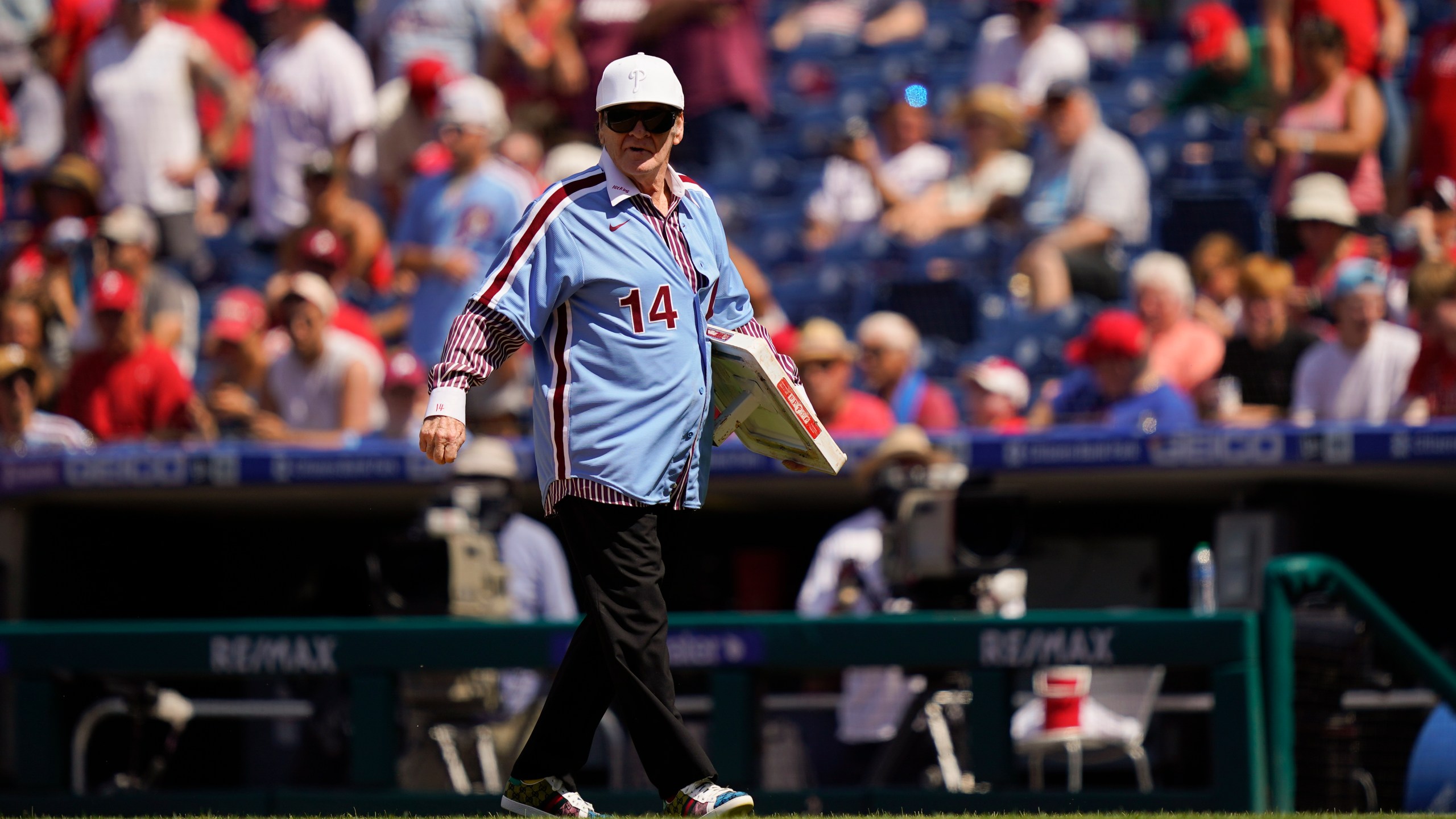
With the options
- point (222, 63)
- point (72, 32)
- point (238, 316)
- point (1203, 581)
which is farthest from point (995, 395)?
point (72, 32)

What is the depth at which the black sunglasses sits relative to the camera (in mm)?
4125

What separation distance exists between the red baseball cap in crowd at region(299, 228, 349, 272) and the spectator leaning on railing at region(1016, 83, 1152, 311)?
335cm

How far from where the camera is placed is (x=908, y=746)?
20.6 ft

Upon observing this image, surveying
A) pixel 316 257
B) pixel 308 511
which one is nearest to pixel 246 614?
pixel 308 511

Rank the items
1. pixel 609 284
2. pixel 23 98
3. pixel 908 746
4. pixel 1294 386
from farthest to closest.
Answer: pixel 23 98
pixel 1294 386
pixel 908 746
pixel 609 284

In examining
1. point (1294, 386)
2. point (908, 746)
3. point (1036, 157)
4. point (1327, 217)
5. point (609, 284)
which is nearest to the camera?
point (609, 284)

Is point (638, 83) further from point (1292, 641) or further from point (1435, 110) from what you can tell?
point (1435, 110)

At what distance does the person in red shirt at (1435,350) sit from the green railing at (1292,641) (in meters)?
1.55

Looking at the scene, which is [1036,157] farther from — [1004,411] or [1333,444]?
[1333,444]

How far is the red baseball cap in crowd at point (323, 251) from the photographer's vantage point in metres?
9.87

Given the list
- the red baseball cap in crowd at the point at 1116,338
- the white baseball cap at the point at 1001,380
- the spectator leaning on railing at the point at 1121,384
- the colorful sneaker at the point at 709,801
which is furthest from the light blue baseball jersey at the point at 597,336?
the white baseball cap at the point at 1001,380

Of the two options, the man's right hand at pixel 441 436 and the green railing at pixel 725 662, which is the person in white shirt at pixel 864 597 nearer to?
the green railing at pixel 725 662

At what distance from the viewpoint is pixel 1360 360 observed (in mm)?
7391

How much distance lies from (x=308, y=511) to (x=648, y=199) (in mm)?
4664
